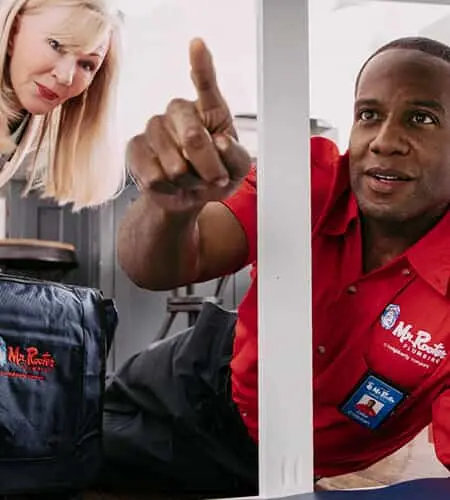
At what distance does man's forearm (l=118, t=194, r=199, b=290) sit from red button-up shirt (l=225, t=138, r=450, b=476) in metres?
0.46

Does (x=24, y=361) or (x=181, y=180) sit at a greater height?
(x=181, y=180)

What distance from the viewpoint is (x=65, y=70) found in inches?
84.7

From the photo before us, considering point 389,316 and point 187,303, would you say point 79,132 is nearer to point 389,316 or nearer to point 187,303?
point 187,303

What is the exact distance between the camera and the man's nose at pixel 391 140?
2.46m

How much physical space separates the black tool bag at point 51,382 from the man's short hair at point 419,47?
1128 millimetres

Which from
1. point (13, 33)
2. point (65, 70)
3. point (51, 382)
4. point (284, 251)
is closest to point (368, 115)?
point (284, 251)

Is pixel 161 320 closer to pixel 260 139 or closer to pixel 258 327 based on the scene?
pixel 258 327

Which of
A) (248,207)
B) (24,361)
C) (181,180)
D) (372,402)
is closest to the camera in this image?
(24,361)

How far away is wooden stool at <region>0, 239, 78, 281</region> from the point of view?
6.87 ft

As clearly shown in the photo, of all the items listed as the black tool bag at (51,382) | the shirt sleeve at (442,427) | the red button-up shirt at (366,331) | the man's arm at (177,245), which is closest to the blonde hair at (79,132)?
the man's arm at (177,245)

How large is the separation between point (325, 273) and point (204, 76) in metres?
0.72

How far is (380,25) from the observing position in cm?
249

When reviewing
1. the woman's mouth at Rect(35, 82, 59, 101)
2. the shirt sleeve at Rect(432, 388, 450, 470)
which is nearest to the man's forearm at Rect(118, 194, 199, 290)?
the woman's mouth at Rect(35, 82, 59, 101)

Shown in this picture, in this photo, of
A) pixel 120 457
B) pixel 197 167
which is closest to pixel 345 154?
pixel 197 167
